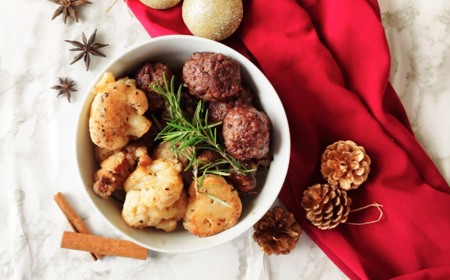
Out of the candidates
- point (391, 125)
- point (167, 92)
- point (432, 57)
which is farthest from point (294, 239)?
point (432, 57)

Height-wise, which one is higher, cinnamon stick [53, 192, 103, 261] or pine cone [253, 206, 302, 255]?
cinnamon stick [53, 192, 103, 261]

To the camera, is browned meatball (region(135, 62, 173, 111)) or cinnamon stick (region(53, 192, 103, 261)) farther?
cinnamon stick (region(53, 192, 103, 261))

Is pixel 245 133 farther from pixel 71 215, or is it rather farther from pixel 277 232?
pixel 71 215

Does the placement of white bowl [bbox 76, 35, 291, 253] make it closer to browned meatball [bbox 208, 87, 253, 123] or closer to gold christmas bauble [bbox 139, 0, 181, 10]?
browned meatball [bbox 208, 87, 253, 123]

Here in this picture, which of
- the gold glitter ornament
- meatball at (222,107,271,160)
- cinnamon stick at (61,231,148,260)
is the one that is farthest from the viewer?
cinnamon stick at (61,231,148,260)

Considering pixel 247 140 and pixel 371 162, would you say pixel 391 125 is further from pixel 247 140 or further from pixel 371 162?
pixel 247 140

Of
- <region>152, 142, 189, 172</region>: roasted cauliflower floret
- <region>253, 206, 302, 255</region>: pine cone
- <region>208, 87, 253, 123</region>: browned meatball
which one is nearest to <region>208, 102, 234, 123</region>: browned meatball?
<region>208, 87, 253, 123</region>: browned meatball

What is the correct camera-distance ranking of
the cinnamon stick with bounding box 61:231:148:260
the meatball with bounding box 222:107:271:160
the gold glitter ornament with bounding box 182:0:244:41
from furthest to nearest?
the cinnamon stick with bounding box 61:231:148:260 < the gold glitter ornament with bounding box 182:0:244:41 < the meatball with bounding box 222:107:271:160
